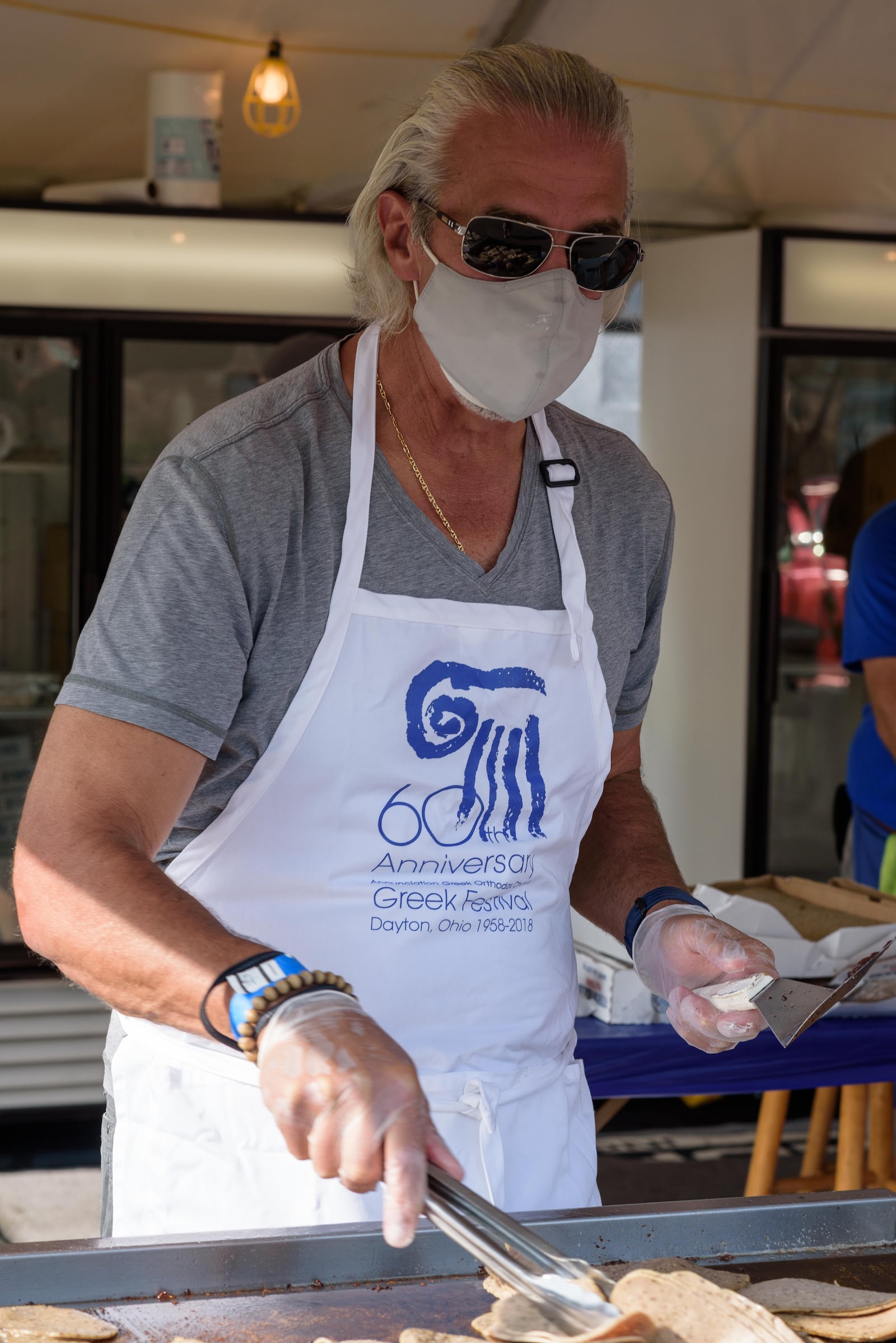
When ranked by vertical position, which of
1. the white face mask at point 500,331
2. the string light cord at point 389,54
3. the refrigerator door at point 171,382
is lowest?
the white face mask at point 500,331

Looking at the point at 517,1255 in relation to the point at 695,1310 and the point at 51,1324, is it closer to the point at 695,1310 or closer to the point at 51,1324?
the point at 695,1310

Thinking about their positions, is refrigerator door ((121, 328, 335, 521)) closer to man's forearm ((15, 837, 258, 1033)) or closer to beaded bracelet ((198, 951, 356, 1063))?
man's forearm ((15, 837, 258, 1033))

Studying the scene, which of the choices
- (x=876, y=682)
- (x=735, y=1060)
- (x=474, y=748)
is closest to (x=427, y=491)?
(x=474, y=748)

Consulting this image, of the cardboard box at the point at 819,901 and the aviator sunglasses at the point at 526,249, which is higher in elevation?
the aviator sunglasses at the point at 526,249

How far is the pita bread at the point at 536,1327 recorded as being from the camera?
1.00 meters

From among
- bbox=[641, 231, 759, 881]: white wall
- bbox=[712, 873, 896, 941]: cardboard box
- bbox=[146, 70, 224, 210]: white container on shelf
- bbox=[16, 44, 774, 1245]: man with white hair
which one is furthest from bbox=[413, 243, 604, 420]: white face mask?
bbox=[641, 231, 759, 881]: white wall

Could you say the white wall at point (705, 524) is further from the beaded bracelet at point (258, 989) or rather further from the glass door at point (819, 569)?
the beaded bracelet at point (258, 989)

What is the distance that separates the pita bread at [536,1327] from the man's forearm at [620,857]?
0.64 m

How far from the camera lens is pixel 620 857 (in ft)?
5.71

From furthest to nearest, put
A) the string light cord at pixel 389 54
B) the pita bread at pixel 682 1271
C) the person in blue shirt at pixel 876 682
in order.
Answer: the string light cord at pixel 389 54, the person in blue shirt at pixel 876 682, the pita bread at pixel 682 1271

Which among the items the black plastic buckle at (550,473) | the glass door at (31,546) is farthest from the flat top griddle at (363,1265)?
the glass door at (31,546)

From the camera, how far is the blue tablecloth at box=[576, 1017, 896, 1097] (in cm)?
240

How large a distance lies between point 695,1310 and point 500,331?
3.07 feet

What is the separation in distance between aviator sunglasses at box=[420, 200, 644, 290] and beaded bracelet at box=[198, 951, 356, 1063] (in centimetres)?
75
